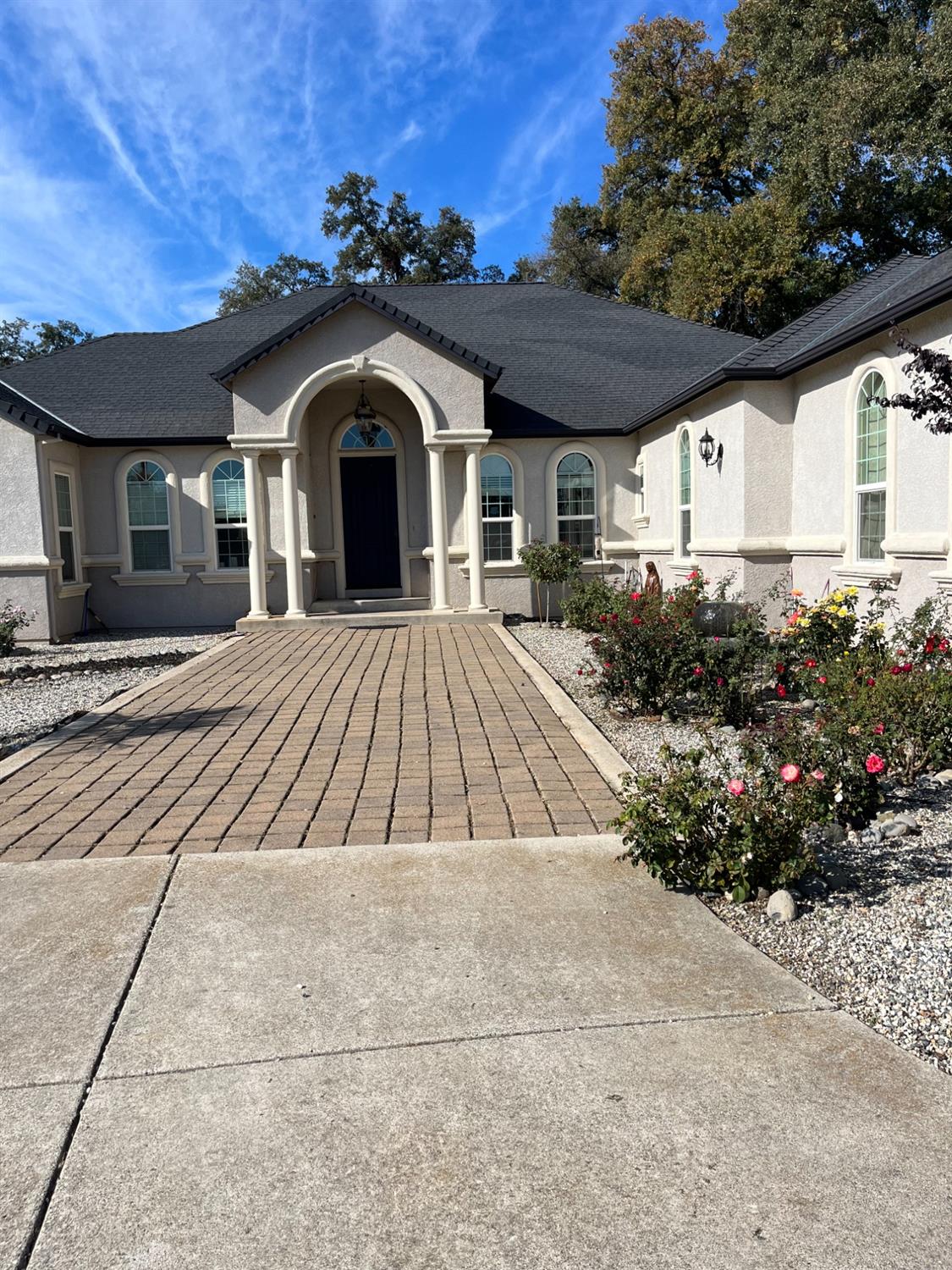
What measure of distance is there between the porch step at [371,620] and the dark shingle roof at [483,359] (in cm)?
361

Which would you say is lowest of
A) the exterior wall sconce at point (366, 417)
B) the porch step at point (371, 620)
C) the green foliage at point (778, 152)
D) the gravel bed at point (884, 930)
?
the gravel bed at point (884, 930)

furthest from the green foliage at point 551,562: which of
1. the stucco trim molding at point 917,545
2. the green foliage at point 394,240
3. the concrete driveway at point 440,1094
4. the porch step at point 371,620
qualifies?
the green foliage at point 394,240

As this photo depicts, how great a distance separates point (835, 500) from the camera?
11336 mm

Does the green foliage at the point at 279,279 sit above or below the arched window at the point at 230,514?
above

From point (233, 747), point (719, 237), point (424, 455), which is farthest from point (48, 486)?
point (719, 237)

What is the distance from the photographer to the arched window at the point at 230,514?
17.6m

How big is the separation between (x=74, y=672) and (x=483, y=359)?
28.1 ft

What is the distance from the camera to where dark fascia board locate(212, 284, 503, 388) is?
15.7m

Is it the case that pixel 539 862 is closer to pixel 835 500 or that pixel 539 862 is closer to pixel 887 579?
pixel 887 579

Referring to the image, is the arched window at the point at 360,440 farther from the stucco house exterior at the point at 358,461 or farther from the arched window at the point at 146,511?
the arched window at the point at 146,511

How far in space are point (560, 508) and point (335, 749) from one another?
1162 cm

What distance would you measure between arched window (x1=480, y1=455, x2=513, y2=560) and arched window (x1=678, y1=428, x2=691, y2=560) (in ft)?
11.8

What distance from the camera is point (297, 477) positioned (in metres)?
16.9

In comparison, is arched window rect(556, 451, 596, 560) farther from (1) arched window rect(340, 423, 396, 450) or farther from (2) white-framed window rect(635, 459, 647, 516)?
(1) arched window rect(340, 423, 396, 450)
